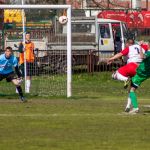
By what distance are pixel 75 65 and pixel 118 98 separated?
752 centimetres

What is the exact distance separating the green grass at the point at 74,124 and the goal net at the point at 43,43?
93cm

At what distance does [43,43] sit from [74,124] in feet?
42.4

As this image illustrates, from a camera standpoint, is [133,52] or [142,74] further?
[133,52]

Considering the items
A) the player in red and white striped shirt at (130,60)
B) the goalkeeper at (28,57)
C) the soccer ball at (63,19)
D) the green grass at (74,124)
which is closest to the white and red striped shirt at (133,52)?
the player in red and white striped shirt at (130,60)

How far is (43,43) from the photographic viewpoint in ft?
100

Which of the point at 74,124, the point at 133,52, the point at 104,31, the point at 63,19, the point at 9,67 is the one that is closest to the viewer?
the point at 74,124

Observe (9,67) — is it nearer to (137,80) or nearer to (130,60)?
(130,60)

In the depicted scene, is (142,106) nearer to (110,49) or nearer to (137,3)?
(110,49)

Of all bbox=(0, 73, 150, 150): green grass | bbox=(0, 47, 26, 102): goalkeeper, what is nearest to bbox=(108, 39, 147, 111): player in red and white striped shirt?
bbox=(0, 73, 150, 150): green grass

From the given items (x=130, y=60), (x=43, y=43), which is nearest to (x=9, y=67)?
(x=130, y=60)

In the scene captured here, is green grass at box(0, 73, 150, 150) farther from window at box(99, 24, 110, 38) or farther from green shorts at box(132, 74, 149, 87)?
window at box(99, 24, 110, 38)

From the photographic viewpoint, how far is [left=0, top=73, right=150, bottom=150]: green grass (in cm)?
1474

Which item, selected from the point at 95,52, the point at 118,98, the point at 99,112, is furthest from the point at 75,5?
the point at 99,112

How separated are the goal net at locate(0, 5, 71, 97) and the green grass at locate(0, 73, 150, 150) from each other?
93 cm
